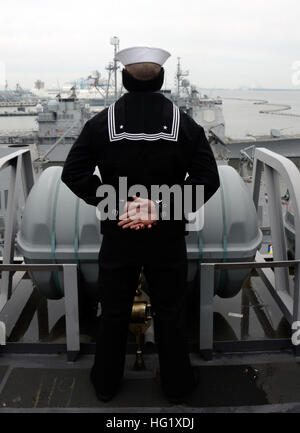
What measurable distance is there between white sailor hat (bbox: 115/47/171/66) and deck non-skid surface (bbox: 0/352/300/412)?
1.96m

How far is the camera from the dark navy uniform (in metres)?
2.24

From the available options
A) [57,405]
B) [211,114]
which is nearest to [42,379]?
[57,405]

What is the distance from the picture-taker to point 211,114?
4128 cm

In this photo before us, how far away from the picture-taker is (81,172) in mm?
2334

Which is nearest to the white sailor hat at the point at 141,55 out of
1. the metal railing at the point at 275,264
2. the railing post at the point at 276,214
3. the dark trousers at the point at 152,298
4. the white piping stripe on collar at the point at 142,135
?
the white piping stripe on collar at the point at 142,135

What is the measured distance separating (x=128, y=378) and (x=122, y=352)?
30 cm

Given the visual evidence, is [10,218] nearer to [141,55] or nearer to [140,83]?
[140,83]

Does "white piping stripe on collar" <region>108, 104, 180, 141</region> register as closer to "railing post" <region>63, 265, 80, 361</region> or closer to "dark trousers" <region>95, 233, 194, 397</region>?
"dark trousers" <region>95, 233, 194, 397</region>

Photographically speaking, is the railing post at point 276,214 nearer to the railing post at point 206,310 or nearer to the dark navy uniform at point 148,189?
the railing post at point 206,310

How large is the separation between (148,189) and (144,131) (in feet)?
1.03

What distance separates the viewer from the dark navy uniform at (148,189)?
2.24 metres

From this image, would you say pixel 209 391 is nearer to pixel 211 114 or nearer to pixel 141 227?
pixel 141 227
